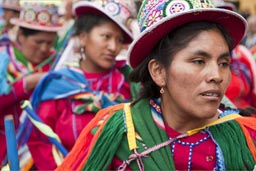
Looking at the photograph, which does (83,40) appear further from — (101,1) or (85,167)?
(85,167)

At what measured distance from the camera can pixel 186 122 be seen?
99.3 inches

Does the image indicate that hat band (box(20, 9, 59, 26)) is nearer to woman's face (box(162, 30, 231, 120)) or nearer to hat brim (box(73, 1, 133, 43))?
hat brim (box(73, 1, 133, 43))

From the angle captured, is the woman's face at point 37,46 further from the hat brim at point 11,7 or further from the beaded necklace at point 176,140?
the beaded necklace at point 176,140

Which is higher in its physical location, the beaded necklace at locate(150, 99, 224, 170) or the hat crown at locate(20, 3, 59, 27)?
the hat crown at locate(20, 3, 59, 27)

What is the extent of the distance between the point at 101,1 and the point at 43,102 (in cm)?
80

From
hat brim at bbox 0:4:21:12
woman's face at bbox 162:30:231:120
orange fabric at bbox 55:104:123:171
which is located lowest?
orange fabric at bbox 55:104:123:171

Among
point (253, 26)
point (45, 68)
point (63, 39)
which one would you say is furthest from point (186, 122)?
point (253, 26)

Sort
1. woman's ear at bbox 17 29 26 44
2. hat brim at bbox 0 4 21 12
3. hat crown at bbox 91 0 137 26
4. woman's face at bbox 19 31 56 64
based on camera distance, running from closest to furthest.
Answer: hat crown at bbox 91 0 137 26 → woman's face at bbox 19 31 56 64 → woman's ear at bbox 17 29 26 44 → hat brim at bbox 0 4 21 12

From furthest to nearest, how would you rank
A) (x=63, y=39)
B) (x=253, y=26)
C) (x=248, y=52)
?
(x=253, y=26), (x=63, y=39), (x=248, y=52)

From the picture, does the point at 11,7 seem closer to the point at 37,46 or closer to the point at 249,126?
the point at 37,46

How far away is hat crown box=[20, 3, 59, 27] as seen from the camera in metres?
5.12

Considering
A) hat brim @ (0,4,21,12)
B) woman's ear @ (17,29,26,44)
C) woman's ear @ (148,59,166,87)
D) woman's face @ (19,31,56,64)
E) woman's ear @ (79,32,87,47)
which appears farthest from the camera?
hat brim @ (0,4,21,12)

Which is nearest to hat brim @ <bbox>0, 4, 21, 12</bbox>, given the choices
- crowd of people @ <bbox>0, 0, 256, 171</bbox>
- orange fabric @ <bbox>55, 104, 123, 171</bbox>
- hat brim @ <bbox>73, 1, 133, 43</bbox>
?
hat brim @ <bbox>73, 1, 133, 43</bbox>

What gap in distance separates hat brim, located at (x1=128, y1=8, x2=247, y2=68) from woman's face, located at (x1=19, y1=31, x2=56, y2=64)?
8.39 feet
